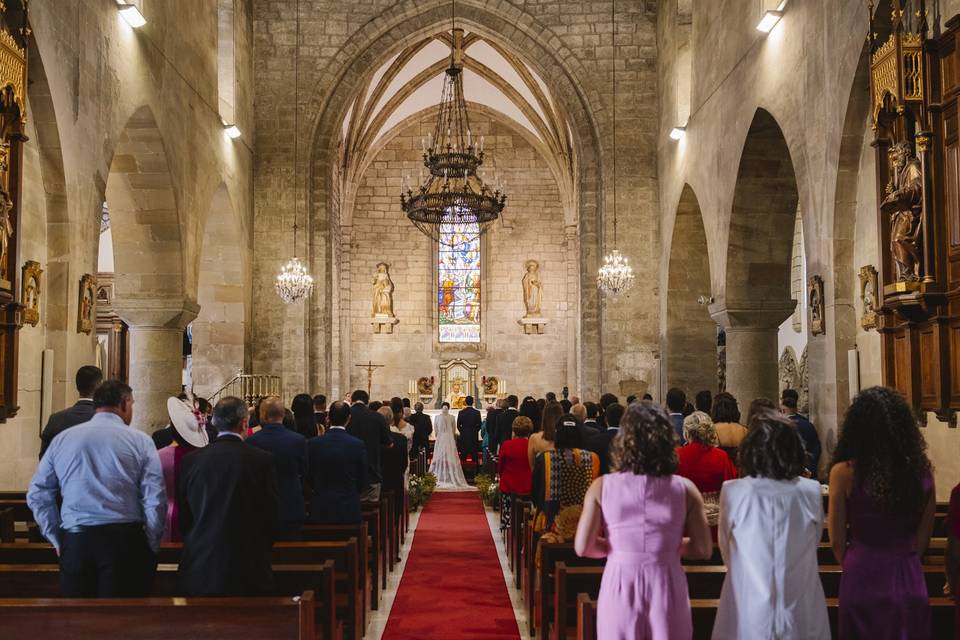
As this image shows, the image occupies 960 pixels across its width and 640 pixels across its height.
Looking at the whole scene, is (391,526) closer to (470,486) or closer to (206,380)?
(470,486)

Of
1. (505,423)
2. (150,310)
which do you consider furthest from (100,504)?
(150,310)

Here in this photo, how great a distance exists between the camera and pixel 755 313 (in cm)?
1337

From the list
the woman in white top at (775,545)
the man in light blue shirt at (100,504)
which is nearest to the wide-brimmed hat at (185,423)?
the man in light blue shirt at (100,504)

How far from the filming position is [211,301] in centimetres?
1711

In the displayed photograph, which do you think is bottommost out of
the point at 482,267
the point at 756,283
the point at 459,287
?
the point at 756,283

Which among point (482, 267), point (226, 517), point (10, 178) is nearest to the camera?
point (226, 517)

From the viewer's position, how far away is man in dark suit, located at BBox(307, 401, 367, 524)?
20.8ft

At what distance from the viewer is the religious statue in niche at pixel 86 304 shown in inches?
381

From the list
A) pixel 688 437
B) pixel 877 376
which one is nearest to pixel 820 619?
pixel 688 437

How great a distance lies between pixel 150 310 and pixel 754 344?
834 centimetres

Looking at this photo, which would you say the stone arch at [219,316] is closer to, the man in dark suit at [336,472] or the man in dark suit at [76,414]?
the man in dark suit at [76,414]

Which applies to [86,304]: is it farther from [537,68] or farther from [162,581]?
[537,68]

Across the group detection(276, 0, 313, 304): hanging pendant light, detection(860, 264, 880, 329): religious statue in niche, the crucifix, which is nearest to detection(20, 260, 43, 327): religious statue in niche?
detection(860, 264, 880, 329): religious statue in niche

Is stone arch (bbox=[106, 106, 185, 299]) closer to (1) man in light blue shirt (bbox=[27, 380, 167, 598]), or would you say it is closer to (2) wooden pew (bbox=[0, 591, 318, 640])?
(1) man in light blue shirt (bbox=[27, 380, 167, 598])
